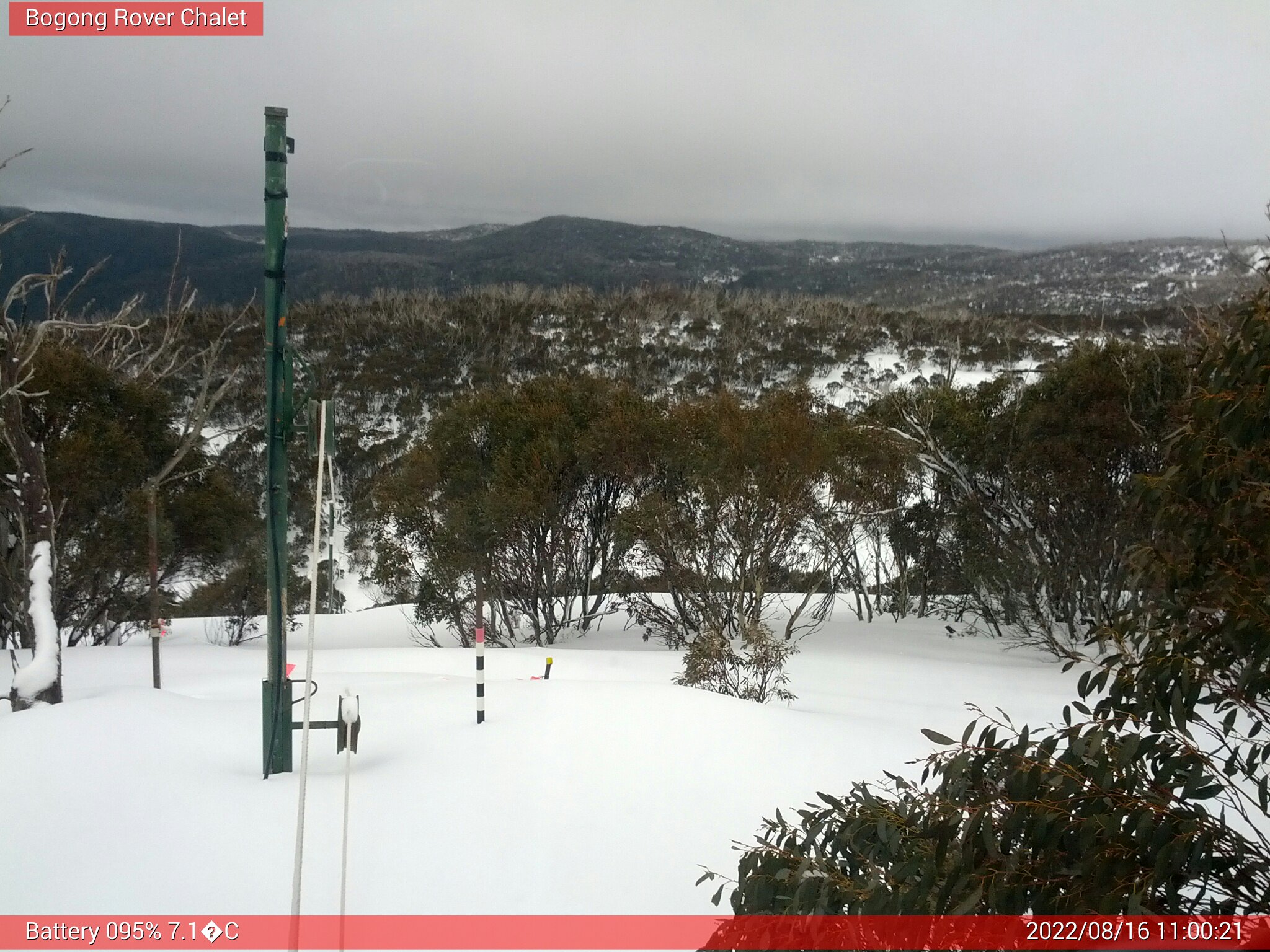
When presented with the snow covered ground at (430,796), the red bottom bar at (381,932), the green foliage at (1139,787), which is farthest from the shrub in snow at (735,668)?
the green foliage at (1139,787)

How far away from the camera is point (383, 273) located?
Result: 11.8 meters

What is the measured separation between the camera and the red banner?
5.34 meters

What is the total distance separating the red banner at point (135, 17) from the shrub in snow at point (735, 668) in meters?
6.20

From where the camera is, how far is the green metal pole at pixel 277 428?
14.9ft

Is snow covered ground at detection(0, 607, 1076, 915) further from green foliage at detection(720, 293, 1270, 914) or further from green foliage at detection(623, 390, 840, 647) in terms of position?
green foliage at detection(623, 390, 840, 647)

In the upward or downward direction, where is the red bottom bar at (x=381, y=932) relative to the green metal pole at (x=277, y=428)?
downward

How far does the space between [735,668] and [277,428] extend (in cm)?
552

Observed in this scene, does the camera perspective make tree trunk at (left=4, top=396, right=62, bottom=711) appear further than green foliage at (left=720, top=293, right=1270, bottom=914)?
Yes

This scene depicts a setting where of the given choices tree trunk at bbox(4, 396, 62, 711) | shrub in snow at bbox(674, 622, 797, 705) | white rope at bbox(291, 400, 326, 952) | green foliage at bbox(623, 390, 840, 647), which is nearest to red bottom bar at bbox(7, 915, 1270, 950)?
white rope at bbox(291, 400, 326, 952)

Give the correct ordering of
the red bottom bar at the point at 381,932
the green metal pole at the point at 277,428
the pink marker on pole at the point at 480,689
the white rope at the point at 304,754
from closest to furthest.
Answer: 1. the white rope at the point at 304,754
2. the red bottom bar at the point at 381,932
3. the green metal pole at the point at 277,428
4. the pink marker on pole at the point at 480,689

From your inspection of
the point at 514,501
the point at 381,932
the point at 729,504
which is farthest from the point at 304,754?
the point at 514,501

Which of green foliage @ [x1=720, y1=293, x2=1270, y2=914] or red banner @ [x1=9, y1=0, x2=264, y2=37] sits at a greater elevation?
red banner @ [x1=9, y1=0, x2=264, y2=37]

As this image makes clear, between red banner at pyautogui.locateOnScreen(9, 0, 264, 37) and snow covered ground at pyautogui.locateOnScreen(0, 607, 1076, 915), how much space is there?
A: 13.0 ft

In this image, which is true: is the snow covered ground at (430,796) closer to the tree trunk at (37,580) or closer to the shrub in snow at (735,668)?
the tree trunk at (37,580)
